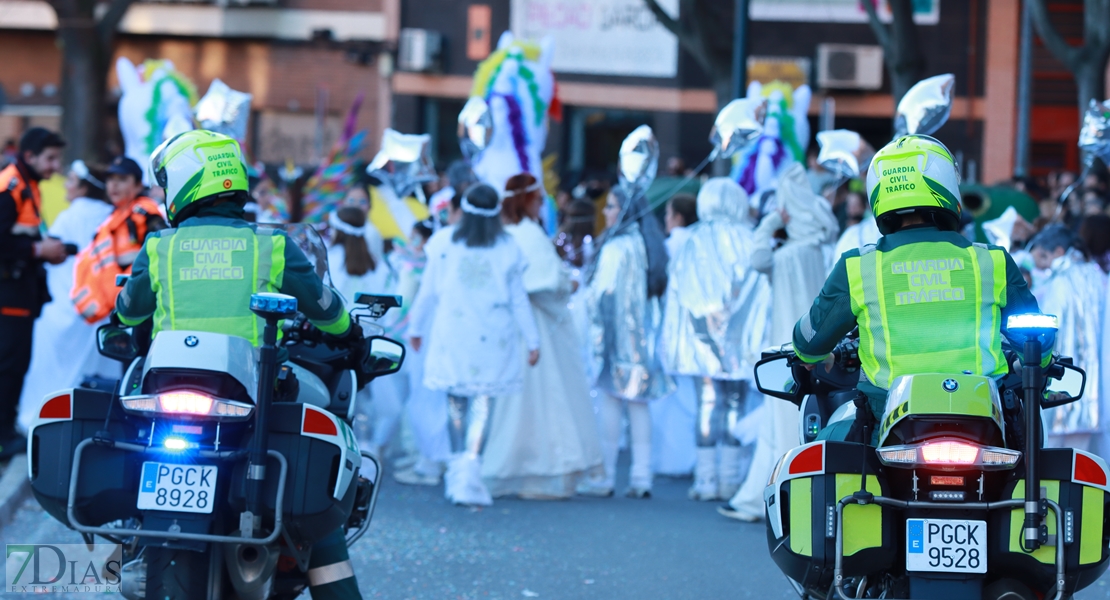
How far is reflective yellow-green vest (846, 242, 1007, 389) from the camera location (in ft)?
14.5

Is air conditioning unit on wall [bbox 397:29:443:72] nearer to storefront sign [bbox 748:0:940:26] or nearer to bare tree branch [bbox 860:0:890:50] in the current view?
storefront sign [bbox 748:0:940:26]

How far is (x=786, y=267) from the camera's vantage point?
8.46m

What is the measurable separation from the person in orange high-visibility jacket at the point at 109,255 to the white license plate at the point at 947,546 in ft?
19.1

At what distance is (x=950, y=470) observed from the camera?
4223 millimetres

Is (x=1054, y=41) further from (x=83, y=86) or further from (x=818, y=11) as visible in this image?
(x=83, y=86)

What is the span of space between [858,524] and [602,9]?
24925 millimetres

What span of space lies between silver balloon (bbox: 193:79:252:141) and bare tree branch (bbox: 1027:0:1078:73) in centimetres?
1155

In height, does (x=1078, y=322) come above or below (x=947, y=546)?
above

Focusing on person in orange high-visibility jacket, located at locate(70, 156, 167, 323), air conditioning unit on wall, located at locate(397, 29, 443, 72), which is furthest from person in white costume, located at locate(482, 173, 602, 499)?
air conditioning unit on wall, located at locate(397, 29, 443, 72)

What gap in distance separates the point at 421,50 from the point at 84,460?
24743mm

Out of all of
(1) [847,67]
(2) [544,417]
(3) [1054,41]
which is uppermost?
(1) [847,67]

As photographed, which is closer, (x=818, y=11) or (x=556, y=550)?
(x=556, y=550)

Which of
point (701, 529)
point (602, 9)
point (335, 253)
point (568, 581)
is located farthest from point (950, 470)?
point (602, 9)

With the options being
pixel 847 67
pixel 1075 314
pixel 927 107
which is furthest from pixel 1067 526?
pixel 847 67
